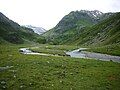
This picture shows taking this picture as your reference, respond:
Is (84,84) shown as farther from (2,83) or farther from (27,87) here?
(2,83)

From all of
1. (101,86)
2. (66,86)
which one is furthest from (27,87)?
(101,86)

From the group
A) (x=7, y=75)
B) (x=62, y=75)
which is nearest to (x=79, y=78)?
(x=62, y=75)

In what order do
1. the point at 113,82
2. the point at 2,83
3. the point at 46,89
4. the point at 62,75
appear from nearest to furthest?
1. the point at 46,89
2. the point at 2,83
3. the point at 113,82
4. the point at 62,75

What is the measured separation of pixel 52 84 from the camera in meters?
34.2

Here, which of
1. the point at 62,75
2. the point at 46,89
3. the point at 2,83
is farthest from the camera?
the point at 62,75

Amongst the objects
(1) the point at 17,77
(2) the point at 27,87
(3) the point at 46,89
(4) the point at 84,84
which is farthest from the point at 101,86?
(1) the point at 17,77

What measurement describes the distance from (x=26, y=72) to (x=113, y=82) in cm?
1533

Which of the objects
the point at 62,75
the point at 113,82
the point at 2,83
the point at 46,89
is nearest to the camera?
the point at 46,89

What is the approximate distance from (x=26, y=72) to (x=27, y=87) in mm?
9820

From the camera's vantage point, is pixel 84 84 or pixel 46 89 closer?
pixel 46 89

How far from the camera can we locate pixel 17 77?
124 ft

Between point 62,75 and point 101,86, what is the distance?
845 centimetres

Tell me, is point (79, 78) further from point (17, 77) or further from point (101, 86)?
point (17, 77)

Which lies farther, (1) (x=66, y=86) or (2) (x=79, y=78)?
(2) (x=79, y=78)
